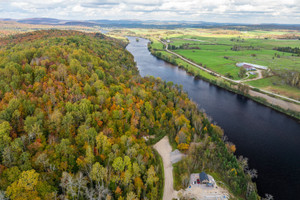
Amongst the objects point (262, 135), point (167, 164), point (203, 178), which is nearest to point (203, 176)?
point (203, 178)

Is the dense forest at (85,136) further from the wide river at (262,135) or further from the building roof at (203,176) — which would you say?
the wide river at (262,135)

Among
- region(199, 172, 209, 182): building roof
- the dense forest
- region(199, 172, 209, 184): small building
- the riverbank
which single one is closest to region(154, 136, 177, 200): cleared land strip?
the dense forest

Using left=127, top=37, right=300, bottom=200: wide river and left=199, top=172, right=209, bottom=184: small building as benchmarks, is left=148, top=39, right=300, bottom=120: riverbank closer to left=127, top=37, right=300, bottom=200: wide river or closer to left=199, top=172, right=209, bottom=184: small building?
left=127, top=37, right=300, bottom=200: wide river

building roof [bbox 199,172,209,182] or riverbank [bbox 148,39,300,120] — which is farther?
riverbank [bbox 148,39,300,120]

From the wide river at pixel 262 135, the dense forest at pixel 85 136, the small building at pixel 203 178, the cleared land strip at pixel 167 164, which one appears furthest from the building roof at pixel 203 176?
the wide river at pixel 262 135

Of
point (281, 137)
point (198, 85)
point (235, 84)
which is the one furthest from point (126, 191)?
point (235, 84)

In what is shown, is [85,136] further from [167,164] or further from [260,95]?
[260,95]
